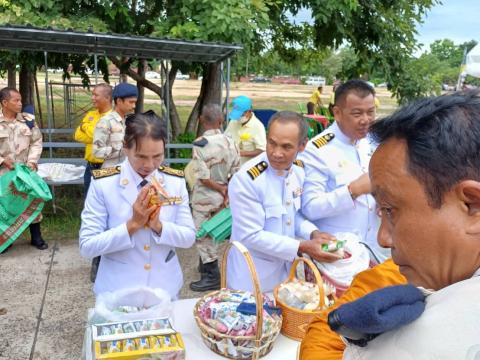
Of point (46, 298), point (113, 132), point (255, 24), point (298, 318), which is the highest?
point (255, 24)

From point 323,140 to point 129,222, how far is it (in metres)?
1.27

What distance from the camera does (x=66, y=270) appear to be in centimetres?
457

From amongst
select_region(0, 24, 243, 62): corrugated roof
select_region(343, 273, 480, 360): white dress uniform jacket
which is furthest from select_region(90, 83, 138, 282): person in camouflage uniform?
select_region(343, 273, 480, 360): white dress uniform jacket

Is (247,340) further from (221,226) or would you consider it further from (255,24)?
(255,24)

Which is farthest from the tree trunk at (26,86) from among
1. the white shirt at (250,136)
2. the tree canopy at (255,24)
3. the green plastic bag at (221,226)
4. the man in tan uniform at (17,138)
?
the green plastic bag at (221,226)

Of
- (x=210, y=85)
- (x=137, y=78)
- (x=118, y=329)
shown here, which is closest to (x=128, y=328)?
(x=118, y=329)

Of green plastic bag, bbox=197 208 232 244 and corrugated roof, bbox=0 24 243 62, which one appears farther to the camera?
corrugated roof, bbox=0 24 243 62

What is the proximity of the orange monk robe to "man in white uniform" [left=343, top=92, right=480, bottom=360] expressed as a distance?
296mm

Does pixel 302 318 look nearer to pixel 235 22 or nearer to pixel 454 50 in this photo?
pixel 235 22

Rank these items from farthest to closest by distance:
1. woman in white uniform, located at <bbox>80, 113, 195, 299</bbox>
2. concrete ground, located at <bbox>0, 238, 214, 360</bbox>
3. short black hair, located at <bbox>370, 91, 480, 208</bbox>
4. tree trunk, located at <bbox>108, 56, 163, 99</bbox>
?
tree trunk, located at <bbox>108, 56, 163, 99</bbox> < concrete ground, located at <bbox>0, 238, 214, 360</bbox> < woman in white uniform, located at <bbox>80, 113, 195, 299</bbox> < short black hair, located at <bbox>370, 91, 480, 208</bbox>

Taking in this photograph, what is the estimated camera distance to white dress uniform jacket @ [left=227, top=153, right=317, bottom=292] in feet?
7.66

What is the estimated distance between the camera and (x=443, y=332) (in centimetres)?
61

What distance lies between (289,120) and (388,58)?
7.32 meters

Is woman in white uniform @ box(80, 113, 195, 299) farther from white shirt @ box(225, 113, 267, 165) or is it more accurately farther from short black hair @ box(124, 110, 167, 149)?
white shirt @ box(225, 113, 267, 165)
